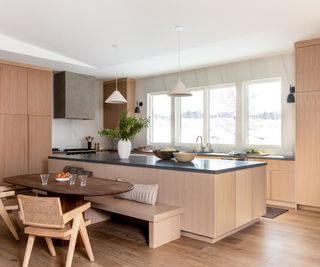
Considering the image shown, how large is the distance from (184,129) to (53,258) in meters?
4.56

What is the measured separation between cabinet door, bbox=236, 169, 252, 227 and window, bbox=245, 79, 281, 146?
2122 millimetres

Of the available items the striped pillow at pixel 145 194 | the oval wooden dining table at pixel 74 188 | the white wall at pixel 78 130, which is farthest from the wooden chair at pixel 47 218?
the white wall at pixel 78 130

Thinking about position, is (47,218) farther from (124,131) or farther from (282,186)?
(282,186)

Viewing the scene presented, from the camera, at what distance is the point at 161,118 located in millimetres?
7418

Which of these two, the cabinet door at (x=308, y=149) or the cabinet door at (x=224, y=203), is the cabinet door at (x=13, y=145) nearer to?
the cabinet door at (x=224, y=203)

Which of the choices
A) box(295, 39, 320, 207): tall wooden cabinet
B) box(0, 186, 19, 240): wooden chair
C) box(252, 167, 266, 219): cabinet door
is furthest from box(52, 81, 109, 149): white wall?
box(295, 39, 320, 207): tall wooden cabinet

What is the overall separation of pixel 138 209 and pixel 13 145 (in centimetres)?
352

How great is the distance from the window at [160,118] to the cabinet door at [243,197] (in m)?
3.64

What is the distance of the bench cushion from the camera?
3162 millimetres

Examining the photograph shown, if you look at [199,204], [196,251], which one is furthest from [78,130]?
[196,251]

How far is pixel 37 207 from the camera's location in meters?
2.45

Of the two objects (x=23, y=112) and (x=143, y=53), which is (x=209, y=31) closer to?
(x=143, y=53)

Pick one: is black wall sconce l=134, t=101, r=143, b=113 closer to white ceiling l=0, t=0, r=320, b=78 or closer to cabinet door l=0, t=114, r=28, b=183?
white ceiling l=0, t=0, r=320, b=78

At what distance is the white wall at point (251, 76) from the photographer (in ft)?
17.5
